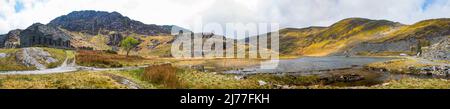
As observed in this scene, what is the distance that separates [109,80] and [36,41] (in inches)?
4836

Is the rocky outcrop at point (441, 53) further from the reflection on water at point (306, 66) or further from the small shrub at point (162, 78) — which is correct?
the small shrub at point (162, 78)

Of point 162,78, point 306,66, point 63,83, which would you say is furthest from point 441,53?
point 63,83

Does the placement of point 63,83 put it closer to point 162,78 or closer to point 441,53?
point 162,78

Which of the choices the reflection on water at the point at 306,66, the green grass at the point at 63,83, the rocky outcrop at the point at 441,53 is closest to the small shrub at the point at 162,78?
the green grass at the point at 63,83

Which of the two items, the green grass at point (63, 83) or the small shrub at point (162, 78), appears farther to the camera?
the small shrub at point (162, 78)

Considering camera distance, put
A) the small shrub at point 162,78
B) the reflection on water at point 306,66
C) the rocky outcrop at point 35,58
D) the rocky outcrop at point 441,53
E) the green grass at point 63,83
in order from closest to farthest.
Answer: the green grass at point 63,83, the small shrub at point 162,78, the rocky outcrop at point 35,58, the reflection on water at point 306,66, the rocky outcrop at point 441,53

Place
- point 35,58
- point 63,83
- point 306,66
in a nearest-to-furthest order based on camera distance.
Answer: point 63,83 → point 35,58 → point 306,66

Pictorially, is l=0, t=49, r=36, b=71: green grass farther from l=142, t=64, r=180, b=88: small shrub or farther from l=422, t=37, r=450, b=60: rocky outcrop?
l=422, t=37, r=450, b=60: rocky outcrop

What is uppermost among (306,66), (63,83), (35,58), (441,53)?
(35,58)

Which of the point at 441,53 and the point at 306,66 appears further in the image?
the point at 306,66

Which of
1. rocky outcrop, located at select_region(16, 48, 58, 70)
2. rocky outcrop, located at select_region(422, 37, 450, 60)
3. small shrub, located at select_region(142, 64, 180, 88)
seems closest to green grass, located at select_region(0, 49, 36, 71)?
rocky outcrop, located at select_region(16, 48, 58, 70)
